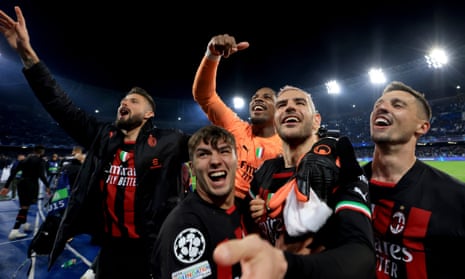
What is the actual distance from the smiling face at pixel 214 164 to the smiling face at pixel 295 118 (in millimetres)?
441

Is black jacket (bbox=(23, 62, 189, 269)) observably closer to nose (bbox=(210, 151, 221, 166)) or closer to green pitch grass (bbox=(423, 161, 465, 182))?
nose (bbox=(210, 151, 221, 166))

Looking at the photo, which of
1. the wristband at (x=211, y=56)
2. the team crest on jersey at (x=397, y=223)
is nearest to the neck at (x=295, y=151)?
the team crest on jersey at (x=397, y=223)

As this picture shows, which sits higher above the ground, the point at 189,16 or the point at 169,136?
the point at 189,16

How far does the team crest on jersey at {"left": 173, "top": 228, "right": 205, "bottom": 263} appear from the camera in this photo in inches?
52.3

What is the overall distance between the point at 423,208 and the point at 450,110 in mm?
35898

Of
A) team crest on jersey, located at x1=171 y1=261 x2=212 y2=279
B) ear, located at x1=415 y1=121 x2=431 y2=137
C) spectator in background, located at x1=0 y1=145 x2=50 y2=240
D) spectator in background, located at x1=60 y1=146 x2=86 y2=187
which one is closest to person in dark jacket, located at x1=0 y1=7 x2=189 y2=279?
team crest on jersey, located at x1=171 y1=261 x2=212 y2=279

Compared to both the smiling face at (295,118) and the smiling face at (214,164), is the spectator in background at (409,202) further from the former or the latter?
the smiling face at (214,164)

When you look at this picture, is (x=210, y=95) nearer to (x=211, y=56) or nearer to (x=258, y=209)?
(x=211, y=56)

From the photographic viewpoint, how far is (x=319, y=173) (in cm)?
109

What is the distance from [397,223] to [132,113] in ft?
8.69

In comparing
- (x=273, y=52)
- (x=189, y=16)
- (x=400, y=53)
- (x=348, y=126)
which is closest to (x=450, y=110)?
(x=348, y=126)

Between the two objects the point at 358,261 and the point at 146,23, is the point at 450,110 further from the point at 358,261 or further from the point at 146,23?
the point at 358,261

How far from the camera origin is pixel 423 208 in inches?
62.9

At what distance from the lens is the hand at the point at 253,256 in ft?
1.65
